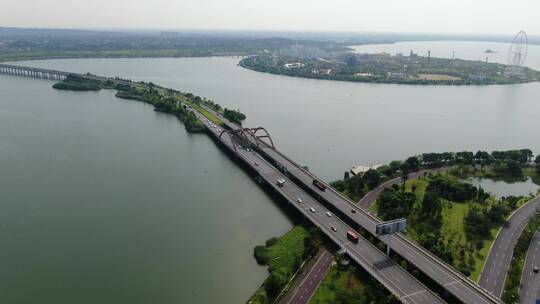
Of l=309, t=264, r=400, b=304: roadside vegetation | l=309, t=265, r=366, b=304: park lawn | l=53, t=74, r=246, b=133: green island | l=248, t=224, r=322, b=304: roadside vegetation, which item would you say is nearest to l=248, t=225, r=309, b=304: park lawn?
l=248, t=224, r=322, b=304: roadside vegetation

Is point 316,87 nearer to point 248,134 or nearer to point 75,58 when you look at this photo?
point 248,134

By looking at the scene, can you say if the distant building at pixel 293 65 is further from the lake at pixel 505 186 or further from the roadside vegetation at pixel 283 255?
the roadside vegetation at pixel 283 255

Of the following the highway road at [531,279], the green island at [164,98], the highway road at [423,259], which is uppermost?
the green island at [164,98]

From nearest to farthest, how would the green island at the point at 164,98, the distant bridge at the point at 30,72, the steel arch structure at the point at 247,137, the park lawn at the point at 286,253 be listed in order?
the park lawn at the point at 286,253
the steel arch structure at the point at 247,137
the green island at the point at 164,98
the distant bridge at the point at 30,72

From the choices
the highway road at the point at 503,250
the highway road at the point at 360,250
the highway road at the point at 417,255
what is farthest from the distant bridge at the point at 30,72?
the highway road at the point at 503,250

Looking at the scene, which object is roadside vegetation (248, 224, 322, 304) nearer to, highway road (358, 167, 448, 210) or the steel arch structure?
highway road (358, 167, 448, 210)

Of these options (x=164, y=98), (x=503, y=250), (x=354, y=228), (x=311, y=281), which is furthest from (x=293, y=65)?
(x=311, y=281)

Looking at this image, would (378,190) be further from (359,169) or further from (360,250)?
(360,250)
